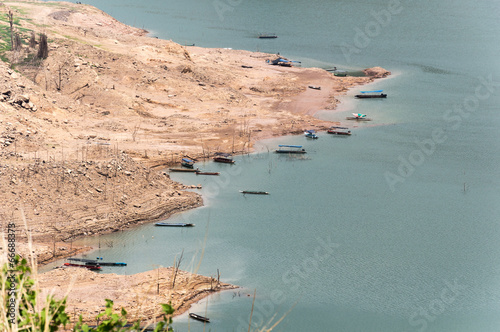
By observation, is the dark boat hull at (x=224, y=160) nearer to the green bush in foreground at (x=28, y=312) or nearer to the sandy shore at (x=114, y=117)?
the sandy shore at (x=114, y=117)

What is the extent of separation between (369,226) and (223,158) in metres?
11.3

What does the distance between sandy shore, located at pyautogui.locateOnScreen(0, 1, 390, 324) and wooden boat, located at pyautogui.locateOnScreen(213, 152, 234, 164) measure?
61 cm

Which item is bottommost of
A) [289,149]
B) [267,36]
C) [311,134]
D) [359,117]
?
[289,149]

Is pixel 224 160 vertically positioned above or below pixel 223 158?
below

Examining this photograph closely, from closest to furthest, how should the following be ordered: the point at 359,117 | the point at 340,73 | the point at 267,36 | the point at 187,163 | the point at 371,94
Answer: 1. the point at 187,163
2. the point at 359,117
3. the point at 371,94
4. the point at 340,73
5. the point at 267,36

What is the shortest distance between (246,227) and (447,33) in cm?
5954

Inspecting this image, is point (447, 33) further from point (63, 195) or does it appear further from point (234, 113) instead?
point (63, 195)

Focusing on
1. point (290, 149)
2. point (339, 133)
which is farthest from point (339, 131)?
point (290, 149)

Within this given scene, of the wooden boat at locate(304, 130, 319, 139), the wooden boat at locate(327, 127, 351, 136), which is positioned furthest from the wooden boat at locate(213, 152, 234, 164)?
the wooden boat at locate(327, 127, 351, 136)

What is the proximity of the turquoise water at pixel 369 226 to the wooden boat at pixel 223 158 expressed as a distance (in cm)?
55

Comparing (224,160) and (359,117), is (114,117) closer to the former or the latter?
(224,160)

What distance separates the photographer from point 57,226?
1141 inches

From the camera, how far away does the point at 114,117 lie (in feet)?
145

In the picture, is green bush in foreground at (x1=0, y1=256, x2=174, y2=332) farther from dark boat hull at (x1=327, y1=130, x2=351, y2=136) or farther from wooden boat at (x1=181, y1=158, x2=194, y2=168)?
dark boat hull at (x1=327, y1=130, x2=351, y2=136)
